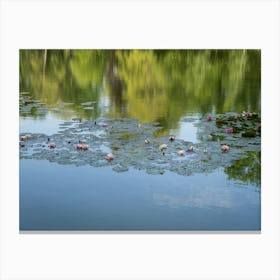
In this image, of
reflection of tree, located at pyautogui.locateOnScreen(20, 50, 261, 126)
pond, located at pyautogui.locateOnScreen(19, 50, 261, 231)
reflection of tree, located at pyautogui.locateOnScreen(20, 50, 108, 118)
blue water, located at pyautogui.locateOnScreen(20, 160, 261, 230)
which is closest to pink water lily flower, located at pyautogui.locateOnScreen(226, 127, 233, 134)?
pond, located at pyautogui.locateOnScreen(19, 50, 261, 231)

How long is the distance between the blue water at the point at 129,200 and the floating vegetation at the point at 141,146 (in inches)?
2.9

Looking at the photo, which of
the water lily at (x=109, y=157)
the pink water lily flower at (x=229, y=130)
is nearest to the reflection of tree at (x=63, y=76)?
the water lily at (x=109, y=157)

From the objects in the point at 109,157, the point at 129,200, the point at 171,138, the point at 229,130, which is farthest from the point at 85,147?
the point at 229,130

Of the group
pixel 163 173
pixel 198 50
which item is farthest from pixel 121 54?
pixel 163 173

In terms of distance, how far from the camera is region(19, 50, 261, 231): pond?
162 inches

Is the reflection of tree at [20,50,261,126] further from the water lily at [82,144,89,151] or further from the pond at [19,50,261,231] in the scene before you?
the water lily at [82,144,89,151]

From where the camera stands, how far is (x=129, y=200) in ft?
13.7

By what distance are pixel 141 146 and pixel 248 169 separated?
2.88ft

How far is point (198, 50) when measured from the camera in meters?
4.27

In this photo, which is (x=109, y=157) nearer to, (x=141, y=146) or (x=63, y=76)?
(x=141, y=146)

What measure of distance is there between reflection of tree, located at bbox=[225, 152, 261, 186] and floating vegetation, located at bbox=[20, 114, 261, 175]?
4 centimetres
